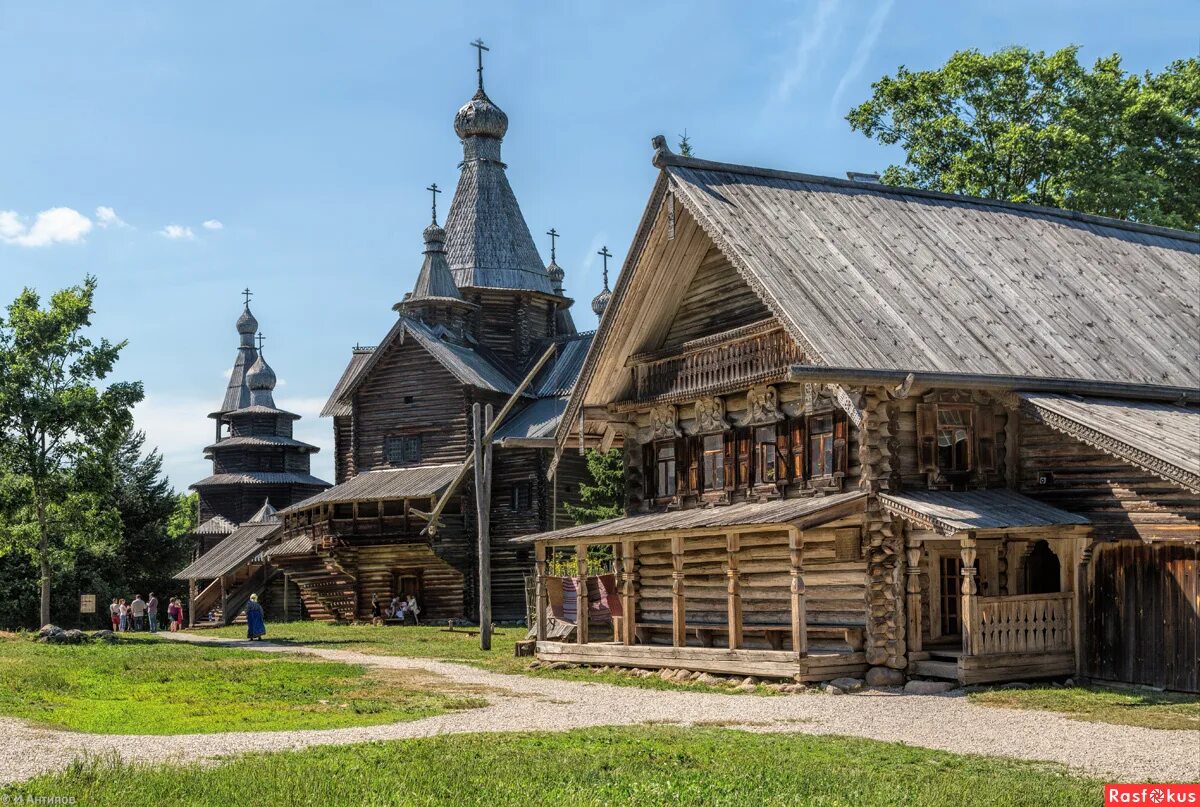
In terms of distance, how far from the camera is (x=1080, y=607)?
24062 millimetres

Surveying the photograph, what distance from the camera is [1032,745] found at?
53.5 feet

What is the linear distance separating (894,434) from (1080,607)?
14.0 ft

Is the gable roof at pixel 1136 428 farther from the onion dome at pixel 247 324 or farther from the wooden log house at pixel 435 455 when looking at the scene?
the onion dome at pixel 247 324

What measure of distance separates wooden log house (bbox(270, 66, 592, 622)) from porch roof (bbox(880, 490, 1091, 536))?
25.5m

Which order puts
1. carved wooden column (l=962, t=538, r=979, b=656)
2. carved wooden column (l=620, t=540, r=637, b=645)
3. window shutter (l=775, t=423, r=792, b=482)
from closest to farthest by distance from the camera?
carved wooden column (l=962, t=538, r=979, b=656) → window shutter (l=775, t=423, r=792, b=482) → carved wooden column (l=620, t=540, r=637, b=645)

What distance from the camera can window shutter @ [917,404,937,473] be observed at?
2541cm

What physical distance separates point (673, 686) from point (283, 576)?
118ft

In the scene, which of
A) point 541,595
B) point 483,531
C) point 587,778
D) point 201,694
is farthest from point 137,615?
point 587,778

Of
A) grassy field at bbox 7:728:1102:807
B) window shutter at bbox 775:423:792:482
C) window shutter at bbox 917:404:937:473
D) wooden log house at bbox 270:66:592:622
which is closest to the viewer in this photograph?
grassy field at bbox 7:728:1102:807

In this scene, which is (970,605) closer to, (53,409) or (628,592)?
(628,592)

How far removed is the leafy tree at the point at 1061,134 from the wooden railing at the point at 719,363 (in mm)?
16374

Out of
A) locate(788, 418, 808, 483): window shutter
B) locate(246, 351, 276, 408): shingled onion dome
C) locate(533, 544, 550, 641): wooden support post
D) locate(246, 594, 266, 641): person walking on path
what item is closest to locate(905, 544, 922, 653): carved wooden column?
locate(788, 418, 808, 483): window shutter

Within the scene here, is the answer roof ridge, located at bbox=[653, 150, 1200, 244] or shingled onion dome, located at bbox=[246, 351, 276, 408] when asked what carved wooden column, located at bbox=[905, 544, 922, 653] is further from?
shingled onion dome, located at bbox=[246, 351, 276, 408]

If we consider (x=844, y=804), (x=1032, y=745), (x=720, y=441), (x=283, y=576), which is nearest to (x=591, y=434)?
(x=720, y=441)
